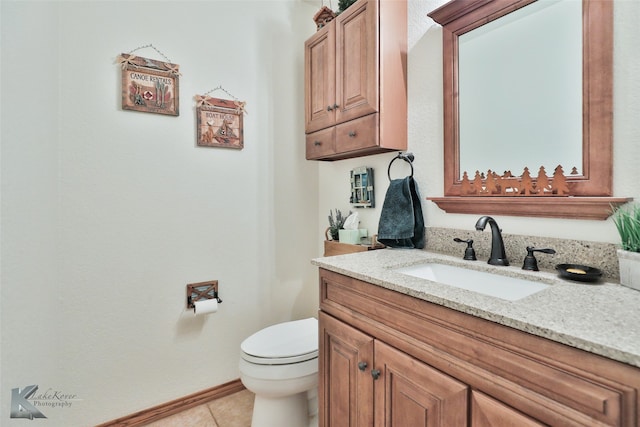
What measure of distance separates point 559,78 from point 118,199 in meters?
2.01

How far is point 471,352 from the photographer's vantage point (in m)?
0.74

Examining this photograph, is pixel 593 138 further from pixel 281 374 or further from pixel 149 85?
pixel 149 85

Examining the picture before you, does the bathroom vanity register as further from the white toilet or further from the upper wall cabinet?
the upper wall cabinet

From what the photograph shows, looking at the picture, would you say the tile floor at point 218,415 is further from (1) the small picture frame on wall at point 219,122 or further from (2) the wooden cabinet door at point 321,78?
(2) the wooden cabinet door at point 321,78

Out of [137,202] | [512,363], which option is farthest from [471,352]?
[137,202]

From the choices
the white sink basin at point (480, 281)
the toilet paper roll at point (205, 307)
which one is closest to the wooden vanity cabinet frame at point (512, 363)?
the white sink basin at point (480, 281)

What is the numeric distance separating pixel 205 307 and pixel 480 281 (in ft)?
4.64

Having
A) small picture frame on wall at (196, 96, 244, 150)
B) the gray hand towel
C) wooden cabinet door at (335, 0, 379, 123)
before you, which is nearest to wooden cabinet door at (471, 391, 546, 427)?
the gray hand towel

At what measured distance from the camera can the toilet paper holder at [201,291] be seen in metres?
1.78

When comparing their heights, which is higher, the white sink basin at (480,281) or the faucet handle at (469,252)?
the faucet handle at (469,252)

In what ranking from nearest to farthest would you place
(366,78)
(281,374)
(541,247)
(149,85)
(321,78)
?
(541,247)
(281,374)
(366,78)
(149,85)
(321,78)

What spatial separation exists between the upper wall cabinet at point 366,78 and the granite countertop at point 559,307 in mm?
742

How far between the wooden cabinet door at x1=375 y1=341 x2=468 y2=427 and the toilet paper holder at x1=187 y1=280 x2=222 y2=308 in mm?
1191

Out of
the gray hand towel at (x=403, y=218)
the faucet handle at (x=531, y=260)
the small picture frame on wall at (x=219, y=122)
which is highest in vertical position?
the small picture frame on wall at (x=219, y=122)
